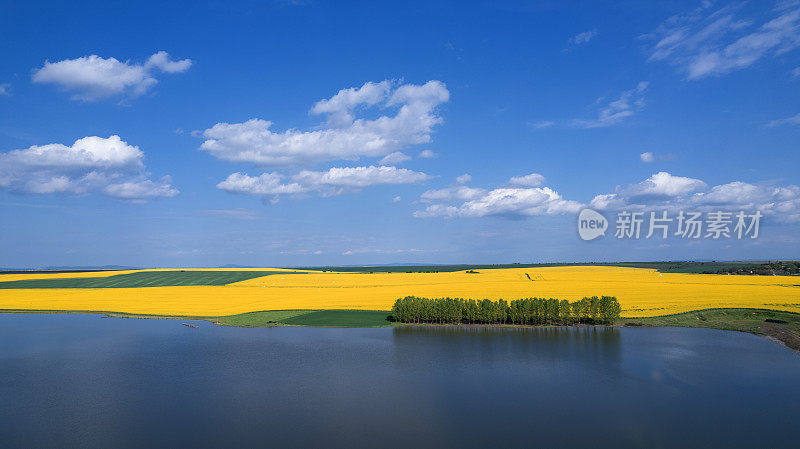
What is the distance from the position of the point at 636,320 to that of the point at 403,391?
45031mm

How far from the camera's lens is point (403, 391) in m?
34.2

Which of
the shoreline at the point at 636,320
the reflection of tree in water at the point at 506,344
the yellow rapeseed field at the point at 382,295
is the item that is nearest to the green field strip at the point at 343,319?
the shoreline at the point at 636,320

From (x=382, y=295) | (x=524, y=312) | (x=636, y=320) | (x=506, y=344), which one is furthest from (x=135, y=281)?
(x=636, y=320)

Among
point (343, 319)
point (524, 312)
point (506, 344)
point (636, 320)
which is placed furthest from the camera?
point (343, 319)

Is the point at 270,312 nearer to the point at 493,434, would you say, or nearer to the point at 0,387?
the point at 0,387

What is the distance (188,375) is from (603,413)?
112ft

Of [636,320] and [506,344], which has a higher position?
[636,320]

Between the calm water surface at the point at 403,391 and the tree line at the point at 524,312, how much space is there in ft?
22.1

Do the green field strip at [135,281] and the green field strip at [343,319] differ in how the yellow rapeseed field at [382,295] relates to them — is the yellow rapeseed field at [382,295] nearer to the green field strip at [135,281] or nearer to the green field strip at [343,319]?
the green field strip at [343,319]

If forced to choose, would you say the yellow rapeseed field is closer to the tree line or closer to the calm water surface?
the tree line

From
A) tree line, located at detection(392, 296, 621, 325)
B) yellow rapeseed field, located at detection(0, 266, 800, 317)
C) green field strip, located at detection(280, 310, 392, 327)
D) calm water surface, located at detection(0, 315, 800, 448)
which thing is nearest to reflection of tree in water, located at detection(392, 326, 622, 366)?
calm water surface, located at detection(0, 315, 800, 448)

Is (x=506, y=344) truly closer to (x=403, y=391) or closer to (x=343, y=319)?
(x=403, y=391)

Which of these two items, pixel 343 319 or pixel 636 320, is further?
pixel 343 319

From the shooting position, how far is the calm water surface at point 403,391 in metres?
26.8
